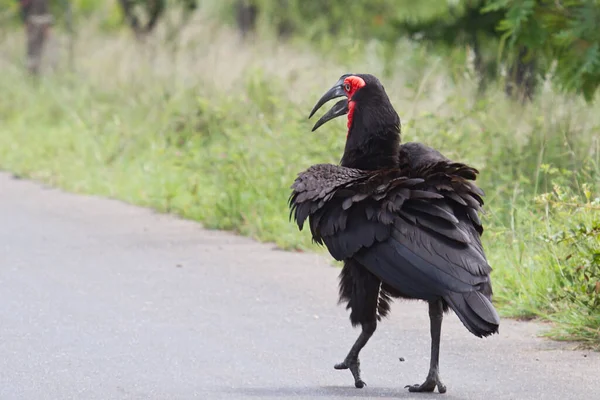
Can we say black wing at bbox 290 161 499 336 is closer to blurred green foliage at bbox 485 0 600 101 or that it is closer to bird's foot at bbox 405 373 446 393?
bird's foot at bbox 405 373 446 393

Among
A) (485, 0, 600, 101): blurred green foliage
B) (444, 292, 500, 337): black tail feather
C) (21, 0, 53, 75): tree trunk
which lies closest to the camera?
(444, 292, 500, 337): black tail feather

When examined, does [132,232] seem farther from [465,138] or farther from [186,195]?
[465,138]

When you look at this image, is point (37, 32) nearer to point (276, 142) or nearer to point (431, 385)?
point (276, 142)

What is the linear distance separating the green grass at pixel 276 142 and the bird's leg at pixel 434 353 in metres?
1.22

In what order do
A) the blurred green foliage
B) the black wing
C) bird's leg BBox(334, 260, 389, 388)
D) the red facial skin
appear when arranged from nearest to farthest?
the black wing
bird's leg BBox(334, 260, 389, 388)
the red facial skin
the blurred green foliage

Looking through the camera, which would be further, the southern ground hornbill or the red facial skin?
the red facial skin

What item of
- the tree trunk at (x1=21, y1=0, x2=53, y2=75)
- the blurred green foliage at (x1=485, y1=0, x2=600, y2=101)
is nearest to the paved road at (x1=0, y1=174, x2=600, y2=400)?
the blurred green foliage at (x1=485, y1=0, x2=600, y2=101)

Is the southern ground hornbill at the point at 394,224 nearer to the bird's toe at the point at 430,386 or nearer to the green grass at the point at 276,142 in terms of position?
the bird's toe at the point at 430,386

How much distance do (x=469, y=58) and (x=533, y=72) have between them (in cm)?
178

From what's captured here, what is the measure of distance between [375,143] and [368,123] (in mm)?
98

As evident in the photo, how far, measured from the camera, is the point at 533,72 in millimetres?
11758

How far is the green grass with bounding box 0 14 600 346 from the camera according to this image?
7.11 metres

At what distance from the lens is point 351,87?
5898 millimetres

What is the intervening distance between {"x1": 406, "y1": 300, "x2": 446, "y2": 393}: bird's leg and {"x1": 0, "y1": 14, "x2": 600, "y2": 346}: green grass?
122 centimetres
